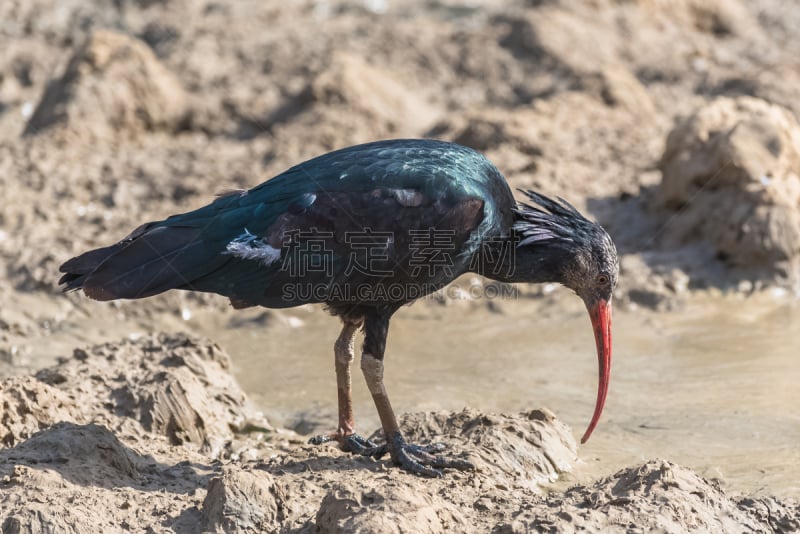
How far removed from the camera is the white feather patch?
5.26 m

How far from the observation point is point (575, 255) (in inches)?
224

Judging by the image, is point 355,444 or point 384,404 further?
point 355,444

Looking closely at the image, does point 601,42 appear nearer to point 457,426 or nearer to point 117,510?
point 457,426

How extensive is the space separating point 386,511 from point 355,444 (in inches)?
61.2

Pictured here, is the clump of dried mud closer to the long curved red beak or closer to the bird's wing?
the long curved red beak

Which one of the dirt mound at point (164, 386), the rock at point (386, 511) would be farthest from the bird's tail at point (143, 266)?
the rock at point (386, 511)

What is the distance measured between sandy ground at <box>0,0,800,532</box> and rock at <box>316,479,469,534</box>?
0.01 meters

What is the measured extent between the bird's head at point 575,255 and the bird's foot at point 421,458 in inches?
32.8

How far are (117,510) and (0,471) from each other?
0.58 m

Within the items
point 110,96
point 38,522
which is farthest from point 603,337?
point 110,96

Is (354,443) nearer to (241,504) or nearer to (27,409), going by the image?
(241,504)

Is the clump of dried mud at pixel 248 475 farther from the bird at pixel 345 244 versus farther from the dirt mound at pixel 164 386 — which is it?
the bird at pixel 345 244

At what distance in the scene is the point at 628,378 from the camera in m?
7.07

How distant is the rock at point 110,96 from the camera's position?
11430 mm
